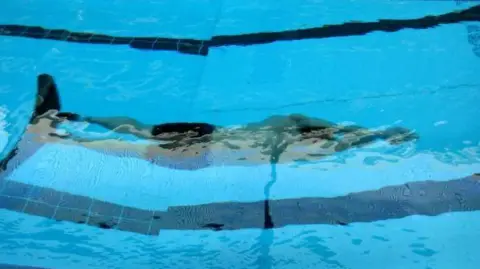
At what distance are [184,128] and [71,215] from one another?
0.49 metres

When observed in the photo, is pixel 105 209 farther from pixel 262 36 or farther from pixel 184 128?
pixel 262 36

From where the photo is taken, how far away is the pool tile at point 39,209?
158 cm

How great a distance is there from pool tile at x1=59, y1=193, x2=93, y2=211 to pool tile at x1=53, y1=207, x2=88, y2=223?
0.02m

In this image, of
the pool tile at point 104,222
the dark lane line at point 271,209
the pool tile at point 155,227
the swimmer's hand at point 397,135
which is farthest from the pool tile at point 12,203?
the swimmer's hand at point 397,135

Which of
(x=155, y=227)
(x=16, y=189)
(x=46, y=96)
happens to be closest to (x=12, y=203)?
(x=16, y=189)

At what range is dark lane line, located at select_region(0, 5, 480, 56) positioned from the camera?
2.30 metres

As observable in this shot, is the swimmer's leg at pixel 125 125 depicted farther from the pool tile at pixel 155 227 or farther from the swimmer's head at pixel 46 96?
the pool tile at pixel 155 227

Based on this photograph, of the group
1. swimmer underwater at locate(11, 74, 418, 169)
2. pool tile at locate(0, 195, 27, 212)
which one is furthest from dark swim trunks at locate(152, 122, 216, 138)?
pool tile at locate(0, 195, 27, 212)

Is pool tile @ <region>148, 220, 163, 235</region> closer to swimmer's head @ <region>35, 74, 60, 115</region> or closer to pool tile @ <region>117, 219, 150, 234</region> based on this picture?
→ pool tile @ <region>117, 219, 150, 234</region>

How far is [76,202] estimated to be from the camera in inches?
63.8

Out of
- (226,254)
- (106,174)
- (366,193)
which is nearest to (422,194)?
(366,193)

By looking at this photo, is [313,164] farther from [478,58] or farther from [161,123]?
[478,58]

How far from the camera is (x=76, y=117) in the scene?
1.97 meters

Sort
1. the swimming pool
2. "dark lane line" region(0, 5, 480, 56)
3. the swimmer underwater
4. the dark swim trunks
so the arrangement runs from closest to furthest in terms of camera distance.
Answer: the swimming pool < the swimmer underwater < the dark swim trunks < "dark lane line" region(0, 5, 480, 56)
